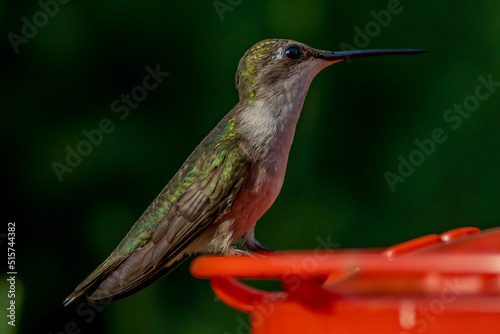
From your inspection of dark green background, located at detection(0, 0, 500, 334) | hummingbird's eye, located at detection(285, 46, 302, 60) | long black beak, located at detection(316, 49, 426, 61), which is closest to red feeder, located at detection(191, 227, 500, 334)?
long black beak, located at detection(316, 49, 426, 61)

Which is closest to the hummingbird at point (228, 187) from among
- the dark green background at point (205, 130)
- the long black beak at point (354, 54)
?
the long black beak at point (354, 54)

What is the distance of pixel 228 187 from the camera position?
8.92 feet

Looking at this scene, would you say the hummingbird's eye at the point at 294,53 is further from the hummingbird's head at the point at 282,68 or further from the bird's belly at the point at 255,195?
the bird's belly at the point at 255,195

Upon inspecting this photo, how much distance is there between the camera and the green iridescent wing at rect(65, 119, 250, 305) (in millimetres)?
2664

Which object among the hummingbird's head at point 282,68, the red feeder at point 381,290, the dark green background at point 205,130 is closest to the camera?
the red feeder at point 381,290

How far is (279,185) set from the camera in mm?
2764

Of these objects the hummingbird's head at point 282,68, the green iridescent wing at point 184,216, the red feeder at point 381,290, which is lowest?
the red feeder at point 381,290

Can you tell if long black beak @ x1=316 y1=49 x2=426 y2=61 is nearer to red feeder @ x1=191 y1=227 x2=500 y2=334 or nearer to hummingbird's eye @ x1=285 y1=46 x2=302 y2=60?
hummingbird's eye @ x1=285 y1=46 x2=302 y2=60

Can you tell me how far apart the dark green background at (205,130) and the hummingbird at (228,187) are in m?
0.84

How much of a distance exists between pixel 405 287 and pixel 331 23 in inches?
97.6

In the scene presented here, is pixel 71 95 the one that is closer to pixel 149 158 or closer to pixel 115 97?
pixel 115 97

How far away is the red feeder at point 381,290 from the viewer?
4.92 ft

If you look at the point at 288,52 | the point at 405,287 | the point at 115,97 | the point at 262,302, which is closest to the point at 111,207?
the point at 115,97

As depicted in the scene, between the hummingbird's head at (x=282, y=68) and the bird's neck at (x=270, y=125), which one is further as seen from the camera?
the hummingbird's head at (x=282, y=68)
